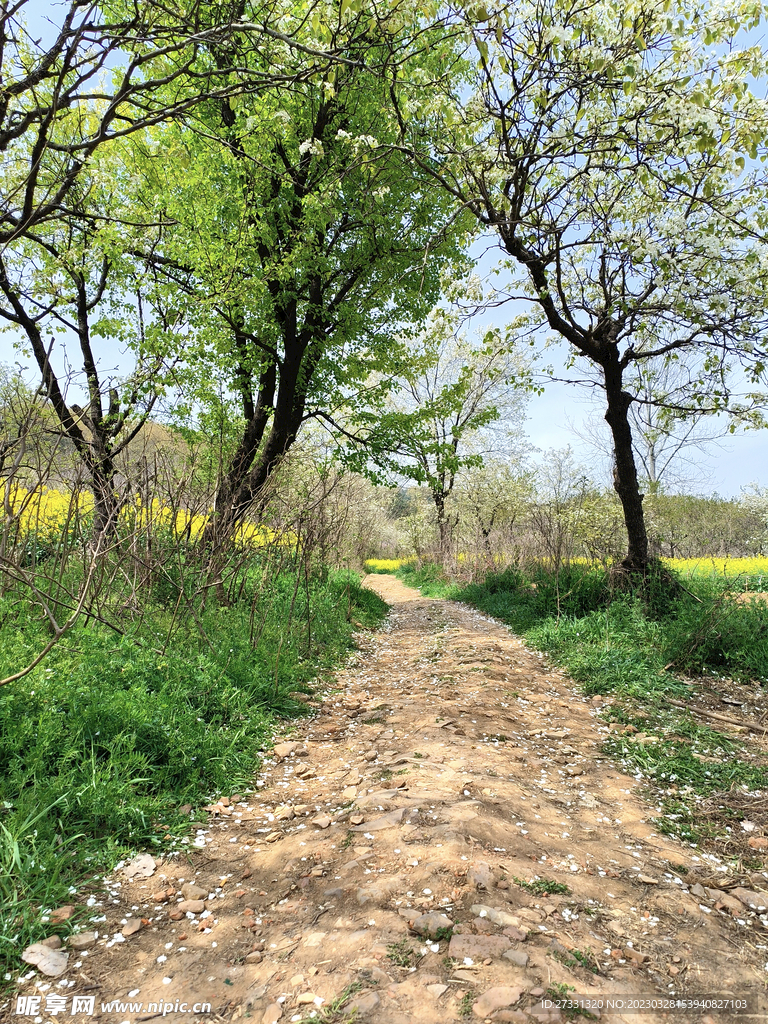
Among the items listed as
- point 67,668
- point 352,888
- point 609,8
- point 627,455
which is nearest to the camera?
point 352,888

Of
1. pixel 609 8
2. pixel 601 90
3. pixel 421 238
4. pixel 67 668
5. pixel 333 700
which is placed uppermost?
pixel 421 238

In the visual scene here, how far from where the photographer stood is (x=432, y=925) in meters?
2.25

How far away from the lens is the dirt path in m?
1.97

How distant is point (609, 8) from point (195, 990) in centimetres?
807

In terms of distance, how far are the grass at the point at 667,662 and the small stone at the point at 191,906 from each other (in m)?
2.79

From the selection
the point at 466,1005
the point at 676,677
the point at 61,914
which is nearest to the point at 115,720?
the point at 61,914

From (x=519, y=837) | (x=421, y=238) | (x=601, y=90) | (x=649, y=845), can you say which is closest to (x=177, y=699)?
(x=519, y=837)

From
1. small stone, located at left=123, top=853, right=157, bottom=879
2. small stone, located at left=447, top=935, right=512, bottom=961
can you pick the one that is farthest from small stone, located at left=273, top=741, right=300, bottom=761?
small stone, located at left=447, top=935, right=512, bottom=961

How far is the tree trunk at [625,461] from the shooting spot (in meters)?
8.94

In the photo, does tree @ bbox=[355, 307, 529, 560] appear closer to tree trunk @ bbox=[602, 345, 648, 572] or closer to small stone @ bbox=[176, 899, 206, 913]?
tree trunk @ bbox=[602, 345, 648, 572]

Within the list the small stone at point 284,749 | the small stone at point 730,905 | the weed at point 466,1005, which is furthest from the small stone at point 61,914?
the small stone at point 730,905

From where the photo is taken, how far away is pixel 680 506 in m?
39.0

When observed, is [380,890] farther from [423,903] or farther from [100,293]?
[100,293]

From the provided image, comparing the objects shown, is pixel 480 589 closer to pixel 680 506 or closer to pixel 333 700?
pixel 333 700
